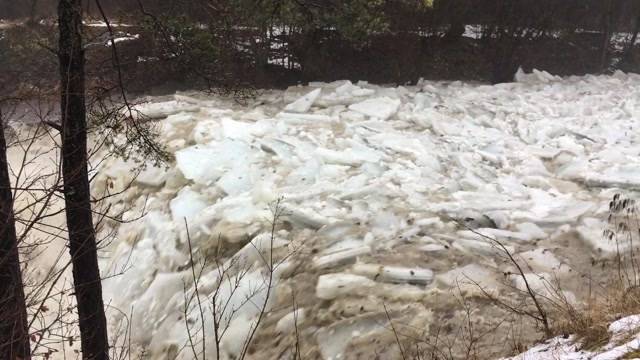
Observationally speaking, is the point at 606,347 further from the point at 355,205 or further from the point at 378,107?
the point at 378,107

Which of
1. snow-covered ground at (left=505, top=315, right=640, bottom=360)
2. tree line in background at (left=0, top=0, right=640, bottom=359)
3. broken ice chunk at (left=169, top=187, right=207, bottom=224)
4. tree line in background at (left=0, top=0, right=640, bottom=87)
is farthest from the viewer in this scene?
tree line in background at (left=0, top=0, right=640, bottom=87)

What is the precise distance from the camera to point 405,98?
10516mm

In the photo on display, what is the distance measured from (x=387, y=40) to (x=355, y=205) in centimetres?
681

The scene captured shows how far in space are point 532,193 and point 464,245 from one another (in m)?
1.71

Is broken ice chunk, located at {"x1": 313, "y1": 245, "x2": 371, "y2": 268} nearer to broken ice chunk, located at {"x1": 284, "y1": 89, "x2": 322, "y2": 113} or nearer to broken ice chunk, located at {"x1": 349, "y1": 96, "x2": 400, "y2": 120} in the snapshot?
broken ice chunk, located at {"x1": 349, "y1": 96, "x2": 400, "y2": 120}

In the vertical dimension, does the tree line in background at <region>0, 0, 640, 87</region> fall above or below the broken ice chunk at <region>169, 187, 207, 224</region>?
above

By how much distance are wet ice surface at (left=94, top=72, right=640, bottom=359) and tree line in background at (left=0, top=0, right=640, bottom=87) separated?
1.80 metres

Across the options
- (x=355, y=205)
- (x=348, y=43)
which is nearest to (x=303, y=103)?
(x=348, y=43)

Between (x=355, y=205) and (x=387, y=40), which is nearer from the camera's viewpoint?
(x=355, y=205)

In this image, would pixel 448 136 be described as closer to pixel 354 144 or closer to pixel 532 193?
pixel 354 144

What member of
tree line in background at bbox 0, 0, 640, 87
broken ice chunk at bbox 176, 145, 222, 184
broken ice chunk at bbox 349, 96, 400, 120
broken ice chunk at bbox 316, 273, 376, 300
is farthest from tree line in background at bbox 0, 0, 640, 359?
broken ice chunk at bbox 316, 273, 376, 300

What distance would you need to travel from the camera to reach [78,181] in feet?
14.8

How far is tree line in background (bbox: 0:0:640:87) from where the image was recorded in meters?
10.7

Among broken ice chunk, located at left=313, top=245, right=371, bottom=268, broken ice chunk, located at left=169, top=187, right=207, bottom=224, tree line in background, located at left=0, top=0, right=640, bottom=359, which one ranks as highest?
tree line in background, located at left=0, top=0, right=640, bottom=359
